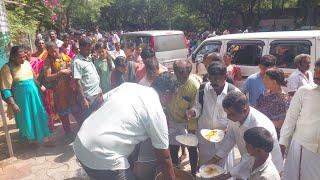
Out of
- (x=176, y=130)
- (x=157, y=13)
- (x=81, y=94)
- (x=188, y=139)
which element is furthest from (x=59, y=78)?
(x=157, y=13)

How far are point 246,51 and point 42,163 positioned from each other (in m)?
4.17

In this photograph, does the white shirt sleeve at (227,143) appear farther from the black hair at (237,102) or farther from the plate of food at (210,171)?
the black hair at (237,102)

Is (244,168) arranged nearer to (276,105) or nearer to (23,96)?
(276,105)

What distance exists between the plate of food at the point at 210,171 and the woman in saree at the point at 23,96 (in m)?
3.24

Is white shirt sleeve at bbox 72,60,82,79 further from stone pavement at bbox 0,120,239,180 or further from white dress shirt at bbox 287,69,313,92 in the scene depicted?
white dress shirt at bbox 287,69,313,92

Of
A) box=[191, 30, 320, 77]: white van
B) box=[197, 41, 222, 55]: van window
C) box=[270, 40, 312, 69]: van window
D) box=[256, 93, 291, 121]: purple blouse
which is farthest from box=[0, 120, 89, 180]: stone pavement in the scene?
box=[270, 40, 312, 69]: van window

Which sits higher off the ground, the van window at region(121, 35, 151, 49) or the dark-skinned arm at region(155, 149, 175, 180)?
the van window at region(121, 35, 151, 49)

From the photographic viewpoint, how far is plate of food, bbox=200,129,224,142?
3368 mm

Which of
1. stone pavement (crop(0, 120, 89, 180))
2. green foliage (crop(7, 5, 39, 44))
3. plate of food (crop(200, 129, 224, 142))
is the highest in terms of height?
green foliage (crop(7, 5, 39, 44))

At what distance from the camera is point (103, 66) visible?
19.9 ft

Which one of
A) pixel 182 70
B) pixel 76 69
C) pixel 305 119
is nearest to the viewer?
pixel 305 119

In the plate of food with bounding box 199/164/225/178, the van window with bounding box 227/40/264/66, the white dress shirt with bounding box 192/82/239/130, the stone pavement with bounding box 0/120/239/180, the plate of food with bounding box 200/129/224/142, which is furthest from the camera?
the van window with bounding box 227/40/264/66

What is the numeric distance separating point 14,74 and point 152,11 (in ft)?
106

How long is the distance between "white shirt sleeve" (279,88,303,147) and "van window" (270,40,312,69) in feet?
10.5
